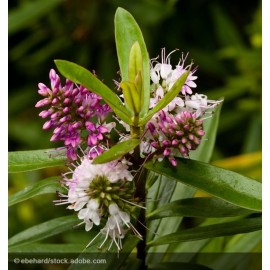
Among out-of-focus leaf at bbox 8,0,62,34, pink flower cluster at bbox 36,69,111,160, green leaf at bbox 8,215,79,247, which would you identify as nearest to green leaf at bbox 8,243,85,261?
green leaf at bbox 8,215,79,247

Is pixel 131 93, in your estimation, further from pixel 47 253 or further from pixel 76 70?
pixel 47 253

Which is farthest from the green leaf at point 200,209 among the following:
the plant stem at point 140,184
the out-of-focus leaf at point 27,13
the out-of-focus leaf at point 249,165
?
the out-of-focus leaf at point 27,13

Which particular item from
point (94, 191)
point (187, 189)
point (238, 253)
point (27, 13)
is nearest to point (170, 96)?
point (94, 191)

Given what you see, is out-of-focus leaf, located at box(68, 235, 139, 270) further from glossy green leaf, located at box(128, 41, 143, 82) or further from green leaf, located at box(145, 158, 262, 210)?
glossy green leaf, located at box(128, 41, 143, 82)

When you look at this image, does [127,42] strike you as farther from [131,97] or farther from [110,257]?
[110,257]

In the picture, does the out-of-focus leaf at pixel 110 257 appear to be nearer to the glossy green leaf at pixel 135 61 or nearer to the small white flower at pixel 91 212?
the small white flower at pixel 91 212
